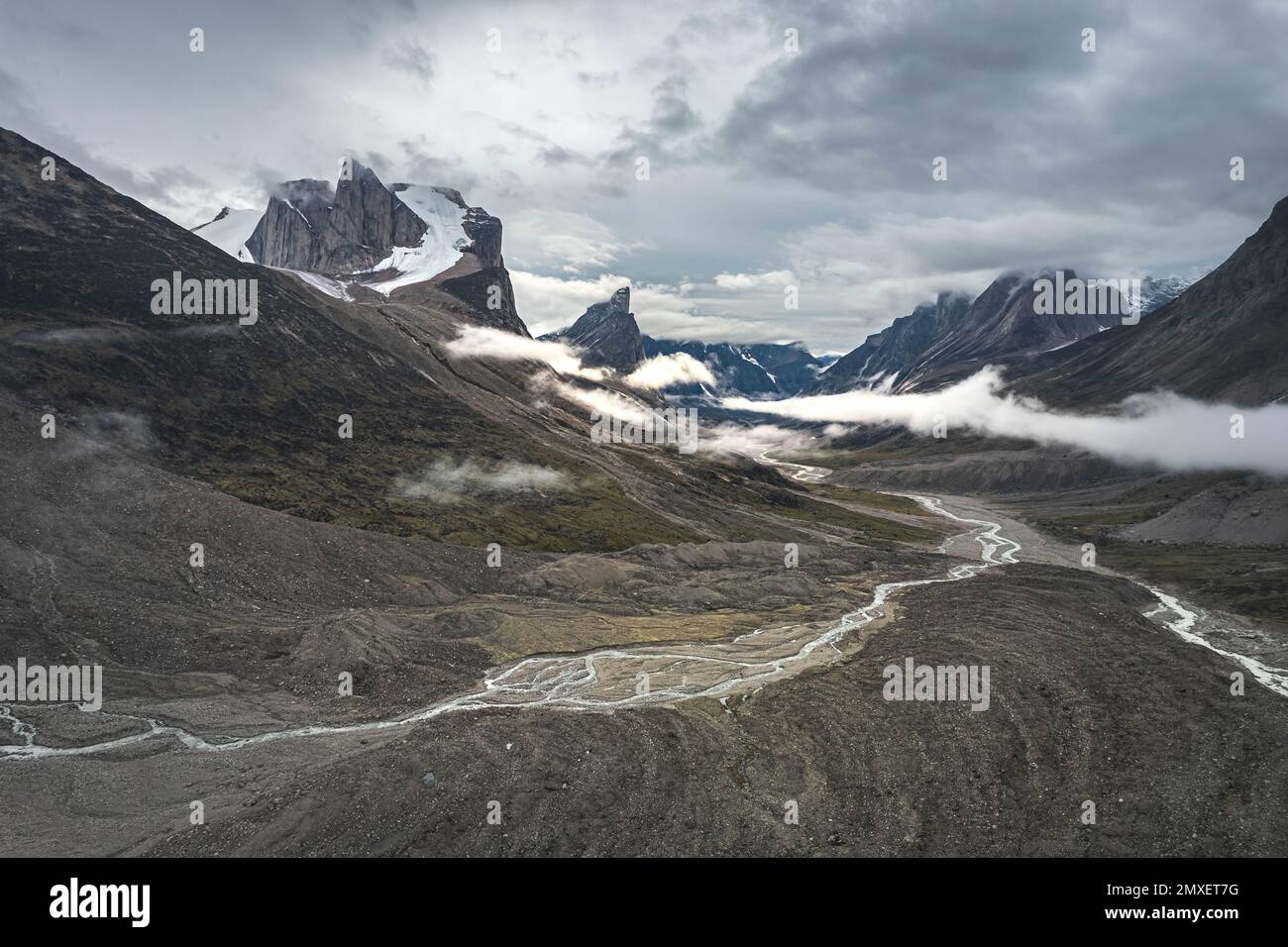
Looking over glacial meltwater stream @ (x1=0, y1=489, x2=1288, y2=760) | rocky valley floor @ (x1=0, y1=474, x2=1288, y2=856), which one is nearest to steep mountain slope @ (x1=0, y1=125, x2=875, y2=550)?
glacial meltwater stream @ (x1=0, y1=489, x2=1288, y2=760)

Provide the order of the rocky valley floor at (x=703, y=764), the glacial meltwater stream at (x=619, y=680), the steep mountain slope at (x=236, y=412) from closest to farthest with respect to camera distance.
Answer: the rocky valley floor at (x=703, y=764) < the glacial meltwater stream at (x=619, y=680) < the steep mountain slope at (x=236, y=412)

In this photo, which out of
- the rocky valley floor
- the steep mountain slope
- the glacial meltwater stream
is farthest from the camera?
the steep mountain slope

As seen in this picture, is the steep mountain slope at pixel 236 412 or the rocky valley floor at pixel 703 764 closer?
the rocky valley floor at pixel 703 764

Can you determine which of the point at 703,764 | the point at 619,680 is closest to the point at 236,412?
the point at 619,680

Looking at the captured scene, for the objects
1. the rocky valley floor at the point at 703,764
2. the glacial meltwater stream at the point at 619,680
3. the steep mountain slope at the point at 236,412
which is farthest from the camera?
the steep mountain slope at the point at 236,412

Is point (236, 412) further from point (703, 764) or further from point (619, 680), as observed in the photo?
point (703, 764)

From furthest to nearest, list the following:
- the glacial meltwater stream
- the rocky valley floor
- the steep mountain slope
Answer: the steep mountain slope → the glacial meltwater stream → the rocky valley floor

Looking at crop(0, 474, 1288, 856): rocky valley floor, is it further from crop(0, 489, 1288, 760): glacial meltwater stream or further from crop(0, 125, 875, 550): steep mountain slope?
crop(0, 125, 875, 550): steep mountain slope

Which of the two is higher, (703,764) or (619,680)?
(619,680)

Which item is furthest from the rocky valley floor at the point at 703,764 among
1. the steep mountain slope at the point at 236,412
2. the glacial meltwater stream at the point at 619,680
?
the steep mountain slope at the point at 236,412

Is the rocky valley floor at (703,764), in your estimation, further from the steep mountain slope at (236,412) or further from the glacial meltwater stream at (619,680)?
the steep mountain slope at (236,412)

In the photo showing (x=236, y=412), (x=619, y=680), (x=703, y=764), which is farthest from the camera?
(x=236, y=412)

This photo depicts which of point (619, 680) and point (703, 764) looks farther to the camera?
point (619, 680)
